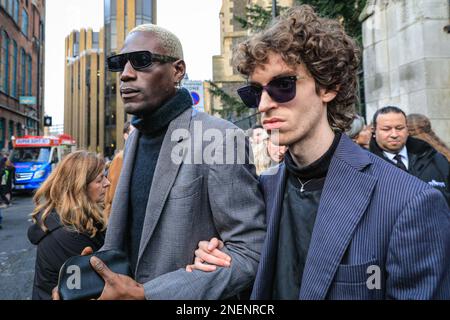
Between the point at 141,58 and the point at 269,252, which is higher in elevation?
the point at 141,58

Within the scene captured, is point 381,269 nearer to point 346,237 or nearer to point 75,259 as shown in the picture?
point 346,237

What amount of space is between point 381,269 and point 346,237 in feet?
0.54

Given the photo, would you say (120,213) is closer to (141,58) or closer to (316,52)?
(141,58)

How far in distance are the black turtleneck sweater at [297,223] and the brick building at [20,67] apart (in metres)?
26.1

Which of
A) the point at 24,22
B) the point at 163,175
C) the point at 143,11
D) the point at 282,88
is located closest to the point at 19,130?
the point at 24,22

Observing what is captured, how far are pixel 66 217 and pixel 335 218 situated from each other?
1.87 meters

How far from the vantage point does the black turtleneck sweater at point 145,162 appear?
1.87 m

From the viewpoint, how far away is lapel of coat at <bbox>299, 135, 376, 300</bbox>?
1.34 m

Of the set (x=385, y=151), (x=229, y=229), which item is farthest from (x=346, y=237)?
(x=385, y=151)

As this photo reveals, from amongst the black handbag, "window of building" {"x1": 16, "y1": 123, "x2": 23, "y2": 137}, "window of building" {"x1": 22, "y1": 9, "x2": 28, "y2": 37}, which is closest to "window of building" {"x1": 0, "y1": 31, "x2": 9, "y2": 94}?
"window of building" {"x1": 16, "y1": 123, "x2": 23, "y2": 137}

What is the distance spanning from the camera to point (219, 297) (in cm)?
151

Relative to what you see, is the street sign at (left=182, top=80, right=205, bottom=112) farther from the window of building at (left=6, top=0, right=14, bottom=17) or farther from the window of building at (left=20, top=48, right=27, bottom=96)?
the window of building at (left=20, top=48, right=27, bottom=96)

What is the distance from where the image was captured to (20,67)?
32156 millimetres

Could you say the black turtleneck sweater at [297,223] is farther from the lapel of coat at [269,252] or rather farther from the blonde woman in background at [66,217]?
the blonde woman in background at [66,217]
